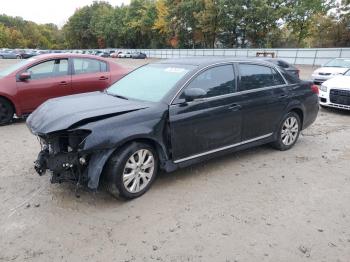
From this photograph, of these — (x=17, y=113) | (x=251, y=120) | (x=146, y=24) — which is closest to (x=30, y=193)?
(x=251, y=120)

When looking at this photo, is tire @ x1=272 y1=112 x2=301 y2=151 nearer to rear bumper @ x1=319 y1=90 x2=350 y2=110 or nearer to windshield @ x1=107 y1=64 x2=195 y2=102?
windshield @ x1=107 y1=64 x2=195 y2=102

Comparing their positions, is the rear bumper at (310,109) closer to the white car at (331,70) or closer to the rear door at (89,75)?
the rear door at (89,75)

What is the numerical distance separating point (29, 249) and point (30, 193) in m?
1.23

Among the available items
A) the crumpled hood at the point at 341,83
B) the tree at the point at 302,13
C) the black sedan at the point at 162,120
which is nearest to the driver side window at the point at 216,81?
the black sedan at the point at 162,120

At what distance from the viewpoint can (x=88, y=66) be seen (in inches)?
345

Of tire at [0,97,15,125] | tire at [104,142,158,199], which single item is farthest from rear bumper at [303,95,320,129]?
tire at [0,97,15,125]

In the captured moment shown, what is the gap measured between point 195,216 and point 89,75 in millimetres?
5684

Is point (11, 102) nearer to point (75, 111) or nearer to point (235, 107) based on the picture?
point (75, 111)

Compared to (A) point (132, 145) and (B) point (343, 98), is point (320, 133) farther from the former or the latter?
(A) point (132, 145)

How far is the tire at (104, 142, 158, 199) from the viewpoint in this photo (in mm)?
Result: 4078

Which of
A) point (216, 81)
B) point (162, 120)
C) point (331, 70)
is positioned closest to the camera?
point (162, 120)

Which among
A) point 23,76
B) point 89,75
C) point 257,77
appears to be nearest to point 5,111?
point 23,76

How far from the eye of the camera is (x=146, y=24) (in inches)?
2793

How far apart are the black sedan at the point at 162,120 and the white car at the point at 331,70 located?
1048 cm
